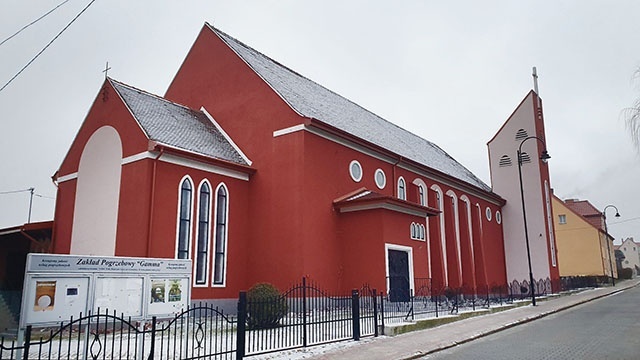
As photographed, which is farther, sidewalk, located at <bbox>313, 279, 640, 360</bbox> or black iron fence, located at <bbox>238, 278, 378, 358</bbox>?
black iron fence, located at <bbox>238, 278, 378, 358</bbox>

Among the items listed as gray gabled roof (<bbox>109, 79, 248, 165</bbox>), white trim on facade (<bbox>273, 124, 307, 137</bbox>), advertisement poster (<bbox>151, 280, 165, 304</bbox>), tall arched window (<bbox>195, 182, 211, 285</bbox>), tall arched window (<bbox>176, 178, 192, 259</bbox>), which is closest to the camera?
advertisement poster (<bbox>151, 280, 165, 304</bbox>)

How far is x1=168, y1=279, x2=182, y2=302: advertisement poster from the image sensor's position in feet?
39.3

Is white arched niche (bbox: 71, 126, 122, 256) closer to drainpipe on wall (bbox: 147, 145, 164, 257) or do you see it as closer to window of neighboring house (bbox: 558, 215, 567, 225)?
drainpipe on wall (bbox: 147, 145, 164, 257)

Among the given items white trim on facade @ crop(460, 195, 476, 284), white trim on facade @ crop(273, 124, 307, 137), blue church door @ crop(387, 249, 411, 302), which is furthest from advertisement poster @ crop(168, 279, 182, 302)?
white trim on facade @ crop(460, 195, 476, 284)

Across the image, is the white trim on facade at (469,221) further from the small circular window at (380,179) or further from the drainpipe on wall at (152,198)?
the drainpipe on wall at (152,198)

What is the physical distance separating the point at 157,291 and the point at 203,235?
8.16m

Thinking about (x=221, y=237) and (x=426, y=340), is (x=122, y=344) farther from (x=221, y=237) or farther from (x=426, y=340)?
(x=221, y=237)

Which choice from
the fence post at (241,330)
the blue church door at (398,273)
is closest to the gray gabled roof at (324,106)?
the blue church door at (398,273)

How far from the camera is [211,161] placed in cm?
2009

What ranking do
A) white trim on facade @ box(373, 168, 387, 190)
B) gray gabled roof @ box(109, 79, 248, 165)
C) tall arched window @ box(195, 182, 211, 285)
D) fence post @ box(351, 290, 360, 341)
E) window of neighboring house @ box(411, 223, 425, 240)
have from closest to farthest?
1. fence post @ box(351, 290, 360, 341)
2. tall arched window @ box(195, 182, 211, 285)
3. gray gabled roof @ box(109, 79, 248, 165)
4. window of neighboring house @ box(411, 223, 425, 240)
5. white trim on facade @ box(373, 168, 387, 190)

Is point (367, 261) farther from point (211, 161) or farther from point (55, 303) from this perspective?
point (55, 303)

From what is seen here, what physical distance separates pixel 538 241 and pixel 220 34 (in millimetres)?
29383

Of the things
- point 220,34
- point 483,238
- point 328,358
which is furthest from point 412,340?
point 483,238

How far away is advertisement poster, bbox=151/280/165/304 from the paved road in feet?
21.1
